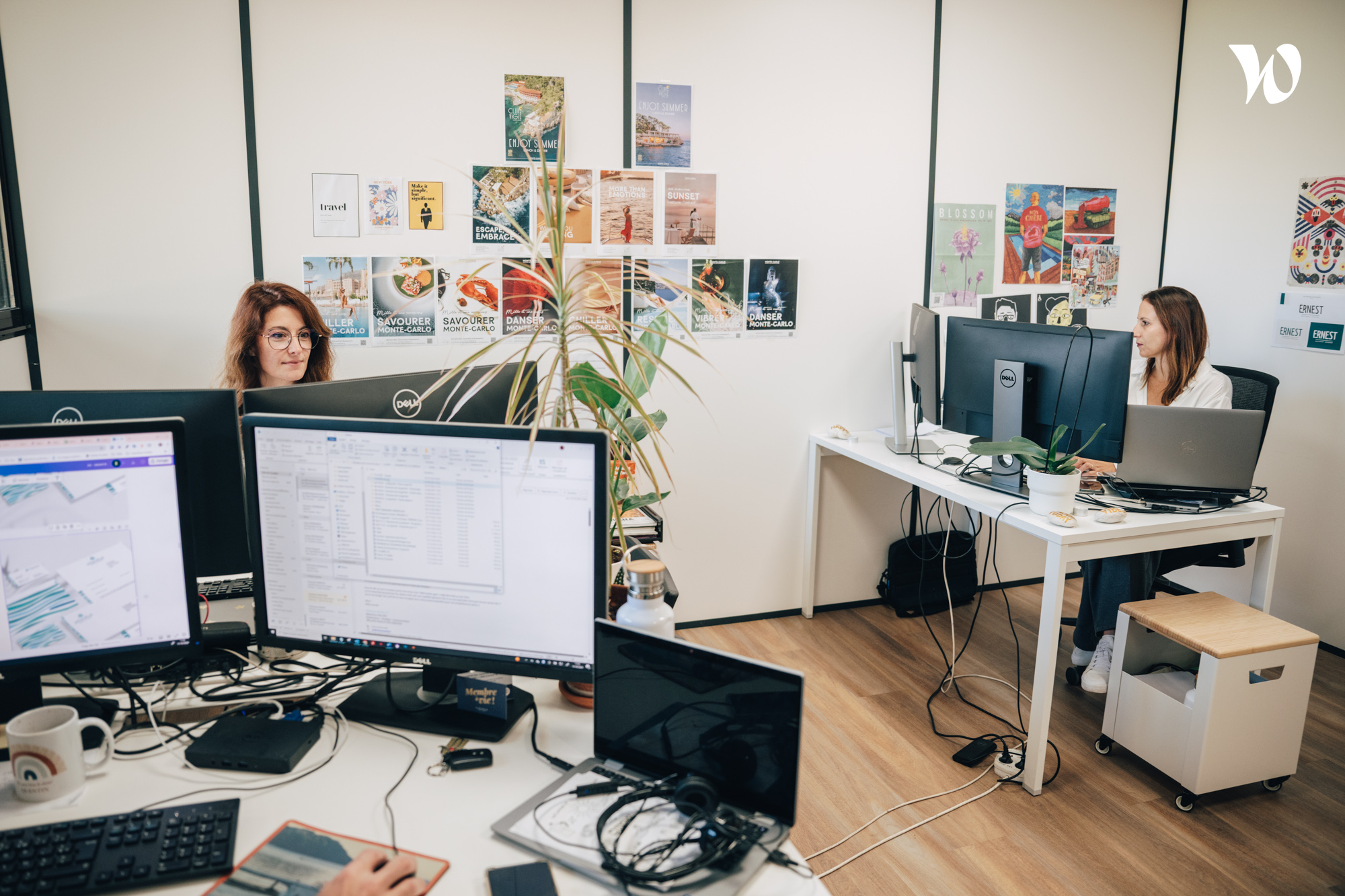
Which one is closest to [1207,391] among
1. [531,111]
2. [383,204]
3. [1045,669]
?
[1045,669]

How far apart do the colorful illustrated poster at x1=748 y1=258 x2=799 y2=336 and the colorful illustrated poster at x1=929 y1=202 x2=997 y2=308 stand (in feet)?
2.14

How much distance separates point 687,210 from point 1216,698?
7.57 ft

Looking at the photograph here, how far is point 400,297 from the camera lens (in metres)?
2.98

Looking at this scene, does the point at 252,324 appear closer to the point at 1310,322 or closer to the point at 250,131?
the point at 250,131

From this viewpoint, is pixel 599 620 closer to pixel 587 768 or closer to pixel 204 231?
pixel 587 768

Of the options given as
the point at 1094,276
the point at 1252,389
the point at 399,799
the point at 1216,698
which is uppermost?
the point at 1094,276

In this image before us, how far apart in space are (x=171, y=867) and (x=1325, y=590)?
3.94 metres

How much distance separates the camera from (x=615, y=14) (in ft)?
10.1

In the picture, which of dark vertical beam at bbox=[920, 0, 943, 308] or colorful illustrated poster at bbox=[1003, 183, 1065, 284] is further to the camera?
colorful illustrated poster at bbox=[1003, 183, 1065, 284]

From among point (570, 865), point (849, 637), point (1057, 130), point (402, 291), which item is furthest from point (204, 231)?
point (1057, 130)

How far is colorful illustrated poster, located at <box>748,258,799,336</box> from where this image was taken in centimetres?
338

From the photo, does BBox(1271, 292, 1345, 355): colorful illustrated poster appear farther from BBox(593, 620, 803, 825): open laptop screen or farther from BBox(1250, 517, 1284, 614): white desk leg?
BBox(593, 620, 803, 825): open laptop screen

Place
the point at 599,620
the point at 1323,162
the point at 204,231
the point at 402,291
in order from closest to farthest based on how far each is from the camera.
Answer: the point at 599,620 < the point at 204,231 < the point at 402,291 < the point at 1323,162

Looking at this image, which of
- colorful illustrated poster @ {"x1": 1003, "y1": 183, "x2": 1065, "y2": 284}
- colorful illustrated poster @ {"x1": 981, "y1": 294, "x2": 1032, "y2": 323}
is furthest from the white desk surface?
colorful illustrated poster @ {"x1": 1003, "y1": 183, "x2": 1065, "y2": 284}
